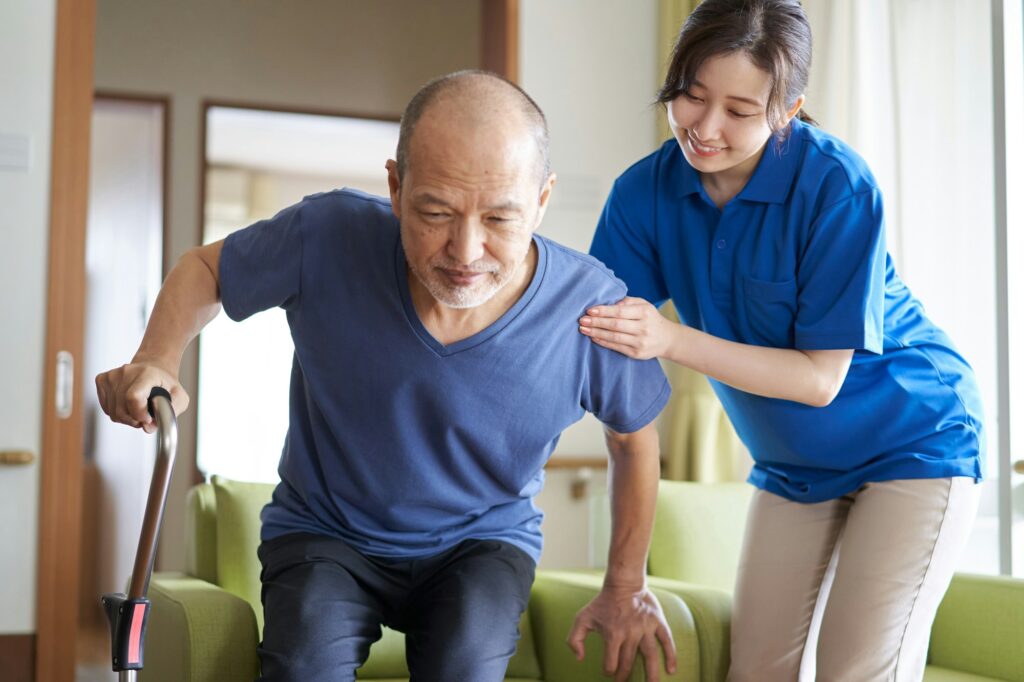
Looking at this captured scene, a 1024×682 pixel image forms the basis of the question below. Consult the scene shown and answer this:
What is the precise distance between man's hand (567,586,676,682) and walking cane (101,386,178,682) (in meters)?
0.86

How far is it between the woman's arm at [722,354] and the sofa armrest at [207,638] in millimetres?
761

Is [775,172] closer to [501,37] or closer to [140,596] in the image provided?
[140,596]

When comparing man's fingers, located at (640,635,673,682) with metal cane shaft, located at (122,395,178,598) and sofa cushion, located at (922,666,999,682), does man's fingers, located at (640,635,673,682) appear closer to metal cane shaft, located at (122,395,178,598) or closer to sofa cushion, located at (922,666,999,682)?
sofa cushion, located at (922,666,999,682)

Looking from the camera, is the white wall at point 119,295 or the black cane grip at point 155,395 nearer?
the black cane grip at point 155,395

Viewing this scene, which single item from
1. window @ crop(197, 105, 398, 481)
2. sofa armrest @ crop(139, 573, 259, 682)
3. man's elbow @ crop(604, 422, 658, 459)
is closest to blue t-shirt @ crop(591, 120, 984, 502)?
man's elbow @ crop(604, 422, 658, 459)

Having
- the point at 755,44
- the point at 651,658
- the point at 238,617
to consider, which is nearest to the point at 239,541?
the point at 238,617

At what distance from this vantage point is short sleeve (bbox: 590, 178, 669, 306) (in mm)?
2053

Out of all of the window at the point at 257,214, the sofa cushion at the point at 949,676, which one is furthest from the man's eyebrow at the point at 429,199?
the window at the point at 257,214

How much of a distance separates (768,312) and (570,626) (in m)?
0.75

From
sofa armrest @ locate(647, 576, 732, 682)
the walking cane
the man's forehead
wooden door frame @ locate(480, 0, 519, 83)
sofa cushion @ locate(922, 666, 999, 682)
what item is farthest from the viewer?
wooden door frame @ locate(480, 0, 519, 83)

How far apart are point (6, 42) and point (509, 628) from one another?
8.81 ft

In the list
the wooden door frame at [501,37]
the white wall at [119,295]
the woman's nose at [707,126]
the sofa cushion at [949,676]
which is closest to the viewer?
the woman's nose at [707,126]

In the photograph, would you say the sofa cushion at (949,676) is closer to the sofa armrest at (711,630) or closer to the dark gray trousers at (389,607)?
the sofa armrest at (711,630)

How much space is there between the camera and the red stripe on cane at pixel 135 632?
3.95 ft
